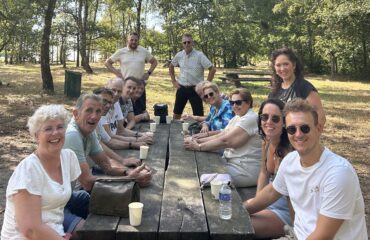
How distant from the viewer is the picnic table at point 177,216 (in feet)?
7.87

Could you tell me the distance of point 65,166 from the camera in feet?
8.71

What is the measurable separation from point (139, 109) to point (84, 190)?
3.92 metres

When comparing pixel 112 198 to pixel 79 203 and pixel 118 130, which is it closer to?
pixel 79 203

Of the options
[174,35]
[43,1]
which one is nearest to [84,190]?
[43,1]

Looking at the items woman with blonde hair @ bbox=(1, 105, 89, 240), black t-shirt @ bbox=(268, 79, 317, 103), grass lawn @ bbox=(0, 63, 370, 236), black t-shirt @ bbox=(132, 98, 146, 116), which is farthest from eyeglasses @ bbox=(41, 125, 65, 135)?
black t-shirt @ bbox=(132, 98, 146, 116)

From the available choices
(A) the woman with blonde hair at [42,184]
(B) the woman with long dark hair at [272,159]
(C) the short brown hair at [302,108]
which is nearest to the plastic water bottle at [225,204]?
(B) the woman with long dark hair at [272,159]

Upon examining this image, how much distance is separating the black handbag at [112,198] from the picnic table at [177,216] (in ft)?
0.13

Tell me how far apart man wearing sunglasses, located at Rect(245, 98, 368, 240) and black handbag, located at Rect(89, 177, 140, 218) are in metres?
0.96

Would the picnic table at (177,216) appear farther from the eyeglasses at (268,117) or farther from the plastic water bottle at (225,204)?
the eyeglasses at (268,117)

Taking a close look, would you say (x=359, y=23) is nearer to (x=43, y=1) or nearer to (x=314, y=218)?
(x=43, y=1)

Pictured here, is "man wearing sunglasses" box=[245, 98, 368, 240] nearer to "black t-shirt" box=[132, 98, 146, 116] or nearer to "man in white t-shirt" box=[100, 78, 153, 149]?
"man in white t-shirt" box=[100, 78, 153, 149]

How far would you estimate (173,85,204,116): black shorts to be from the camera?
309 inches

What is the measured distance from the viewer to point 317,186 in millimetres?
2266

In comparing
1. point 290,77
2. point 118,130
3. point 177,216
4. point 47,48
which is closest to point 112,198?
point 177,216
